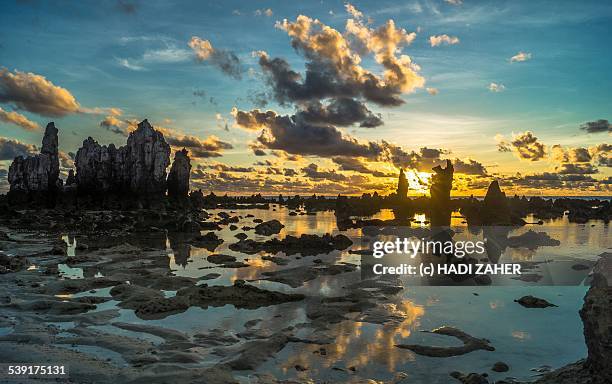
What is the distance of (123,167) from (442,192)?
81306 mm

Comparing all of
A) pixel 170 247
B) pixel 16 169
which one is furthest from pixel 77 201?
pixel 170 247

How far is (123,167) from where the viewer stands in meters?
110

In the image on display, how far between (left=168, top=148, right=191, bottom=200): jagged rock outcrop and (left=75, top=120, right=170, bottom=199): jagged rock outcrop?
18.1 feet

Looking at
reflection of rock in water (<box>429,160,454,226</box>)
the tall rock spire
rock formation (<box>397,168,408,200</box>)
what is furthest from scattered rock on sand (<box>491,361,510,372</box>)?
rock formation (<box>397,168,408,200</box>)

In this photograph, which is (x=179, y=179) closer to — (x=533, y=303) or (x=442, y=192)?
(x=442, y=192)

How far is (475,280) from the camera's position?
32656 millimetres

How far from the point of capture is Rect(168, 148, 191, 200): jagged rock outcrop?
117m

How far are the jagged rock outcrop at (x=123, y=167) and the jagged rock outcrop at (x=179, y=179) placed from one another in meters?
5.51

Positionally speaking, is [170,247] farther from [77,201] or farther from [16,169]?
[16,169]

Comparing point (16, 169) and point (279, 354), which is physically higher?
point (16, 169)

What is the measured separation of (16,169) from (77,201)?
22488mm

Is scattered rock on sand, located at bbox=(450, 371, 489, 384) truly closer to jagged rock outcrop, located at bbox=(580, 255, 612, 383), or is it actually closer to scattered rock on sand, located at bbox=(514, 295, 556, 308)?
jagged rock outcrop, located at bbox=(580, 255, 612, 383)

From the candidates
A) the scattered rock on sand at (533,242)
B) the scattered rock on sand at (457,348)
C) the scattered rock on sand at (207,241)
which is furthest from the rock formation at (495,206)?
the scattered rock on sand at (457,348)

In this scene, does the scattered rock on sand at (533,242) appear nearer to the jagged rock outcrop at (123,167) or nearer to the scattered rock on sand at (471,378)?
the scattered rock on sand at (471,378)
